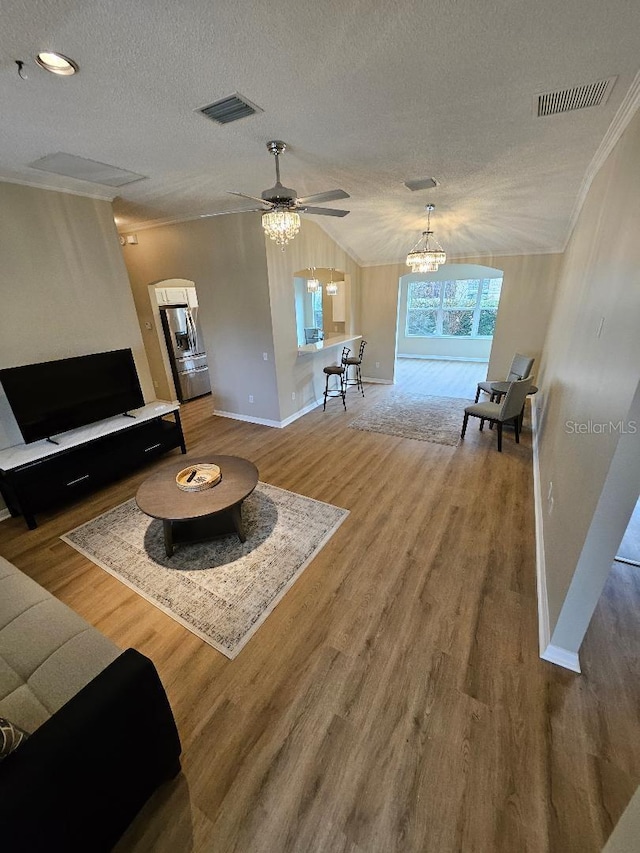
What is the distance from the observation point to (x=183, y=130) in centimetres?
223

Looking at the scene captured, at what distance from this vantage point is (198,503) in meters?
2.53

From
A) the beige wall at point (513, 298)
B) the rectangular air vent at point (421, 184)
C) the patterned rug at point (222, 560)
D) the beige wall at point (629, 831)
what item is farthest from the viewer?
the beige wall at point (513, 298)

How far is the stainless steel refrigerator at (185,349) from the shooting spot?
5941 millimetres

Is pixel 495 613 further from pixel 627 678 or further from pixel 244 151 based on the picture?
pixel 244 151

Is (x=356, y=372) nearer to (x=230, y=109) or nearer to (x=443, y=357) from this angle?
(x=443, y=357)

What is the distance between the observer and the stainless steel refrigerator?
594cm

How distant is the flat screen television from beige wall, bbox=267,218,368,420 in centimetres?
199

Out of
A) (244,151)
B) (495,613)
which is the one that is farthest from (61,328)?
(495,613)

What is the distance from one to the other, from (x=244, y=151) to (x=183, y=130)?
1.63 feet

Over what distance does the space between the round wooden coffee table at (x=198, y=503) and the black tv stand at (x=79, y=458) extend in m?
1.01

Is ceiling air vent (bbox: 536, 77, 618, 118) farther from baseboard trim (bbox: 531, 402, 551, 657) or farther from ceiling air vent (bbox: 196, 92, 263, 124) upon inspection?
baseboard trim (bbox: 531, 402, 551, 657)

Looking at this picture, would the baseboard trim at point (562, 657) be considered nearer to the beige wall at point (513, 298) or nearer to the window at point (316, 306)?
the beige wall at point (513, 298)

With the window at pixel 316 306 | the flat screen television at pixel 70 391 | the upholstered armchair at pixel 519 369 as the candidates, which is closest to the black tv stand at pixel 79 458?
the flat screen television at pixel 70 391

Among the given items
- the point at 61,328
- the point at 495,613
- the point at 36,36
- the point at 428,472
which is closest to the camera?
the point at 36,36
